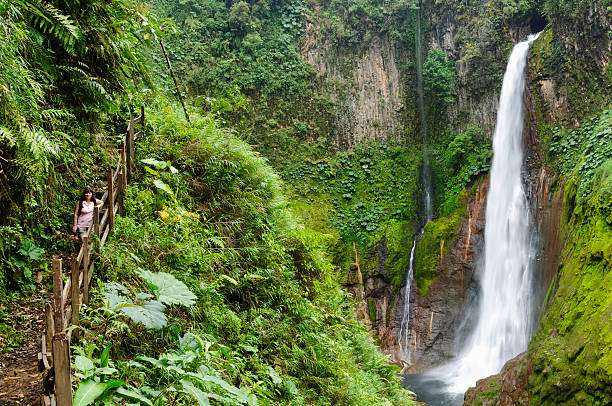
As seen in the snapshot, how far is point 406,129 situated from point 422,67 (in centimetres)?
368

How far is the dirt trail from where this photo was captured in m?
2.97

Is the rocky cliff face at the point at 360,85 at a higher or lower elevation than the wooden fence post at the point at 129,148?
higher

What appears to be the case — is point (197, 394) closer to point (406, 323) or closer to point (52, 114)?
Result: point (52, 114)

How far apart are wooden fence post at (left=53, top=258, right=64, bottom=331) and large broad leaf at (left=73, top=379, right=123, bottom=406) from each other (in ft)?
1.58

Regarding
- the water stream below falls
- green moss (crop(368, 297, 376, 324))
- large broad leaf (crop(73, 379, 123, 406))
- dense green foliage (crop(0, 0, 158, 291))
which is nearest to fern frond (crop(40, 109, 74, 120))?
dense green foliage (crop(0, 0, 158, 291))

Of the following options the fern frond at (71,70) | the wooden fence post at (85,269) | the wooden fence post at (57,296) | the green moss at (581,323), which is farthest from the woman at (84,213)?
the green moss at (581,323)

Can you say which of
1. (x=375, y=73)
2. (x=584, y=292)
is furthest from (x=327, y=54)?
(x=584, y=292)

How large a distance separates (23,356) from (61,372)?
1570 millimetres

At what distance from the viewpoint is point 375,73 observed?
23.1 m

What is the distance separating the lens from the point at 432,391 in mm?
13977

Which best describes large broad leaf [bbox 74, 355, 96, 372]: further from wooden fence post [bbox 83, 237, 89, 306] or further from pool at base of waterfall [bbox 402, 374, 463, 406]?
pool at base of waterfall [bbox 402, 374, 463, 406]

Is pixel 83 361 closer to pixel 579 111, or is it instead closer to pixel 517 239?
pixel 517 239

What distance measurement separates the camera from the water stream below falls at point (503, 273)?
47.1 ft

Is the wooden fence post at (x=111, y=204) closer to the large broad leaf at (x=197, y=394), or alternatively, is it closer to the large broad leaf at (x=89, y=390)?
the large broad leaf at (x=89, y=390)
